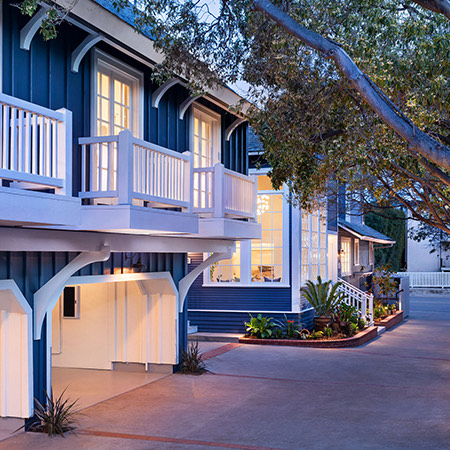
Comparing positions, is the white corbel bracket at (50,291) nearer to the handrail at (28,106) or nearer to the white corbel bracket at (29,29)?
the handrail at (28,106)

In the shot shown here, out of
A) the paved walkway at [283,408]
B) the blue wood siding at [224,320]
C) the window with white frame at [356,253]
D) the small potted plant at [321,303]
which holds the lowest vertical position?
the paved walkway at [283,408]

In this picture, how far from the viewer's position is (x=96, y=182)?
859cm

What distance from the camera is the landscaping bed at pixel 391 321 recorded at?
805 inches

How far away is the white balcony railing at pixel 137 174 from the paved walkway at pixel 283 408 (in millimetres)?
2947

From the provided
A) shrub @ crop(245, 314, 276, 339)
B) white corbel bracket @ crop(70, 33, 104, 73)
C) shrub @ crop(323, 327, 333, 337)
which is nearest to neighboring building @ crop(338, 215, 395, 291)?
shrub @ crop(323, 327, 333, 337)

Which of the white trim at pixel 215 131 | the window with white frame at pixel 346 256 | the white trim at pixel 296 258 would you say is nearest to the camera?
the white trim at pixel 215 131

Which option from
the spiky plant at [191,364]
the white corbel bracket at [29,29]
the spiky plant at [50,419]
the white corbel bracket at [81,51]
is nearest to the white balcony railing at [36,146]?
the white corbel bracket at [29,29]

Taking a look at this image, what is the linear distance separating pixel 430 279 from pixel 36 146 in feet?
127

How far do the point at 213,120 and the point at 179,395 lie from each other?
547 cm

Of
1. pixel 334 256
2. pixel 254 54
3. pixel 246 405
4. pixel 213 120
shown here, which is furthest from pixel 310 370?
pixel 334 256

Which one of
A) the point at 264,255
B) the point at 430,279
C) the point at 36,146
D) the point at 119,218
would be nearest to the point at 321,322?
Result: the point at 264,255

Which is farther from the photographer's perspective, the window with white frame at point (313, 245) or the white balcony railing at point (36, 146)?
the window with white frame at point (313, 245)

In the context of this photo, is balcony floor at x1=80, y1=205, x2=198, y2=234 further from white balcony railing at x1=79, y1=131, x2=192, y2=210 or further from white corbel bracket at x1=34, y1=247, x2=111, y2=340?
white corbel bracket at x1=34, y1=247, x2=111, y2=340

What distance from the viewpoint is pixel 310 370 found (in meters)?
13.2
